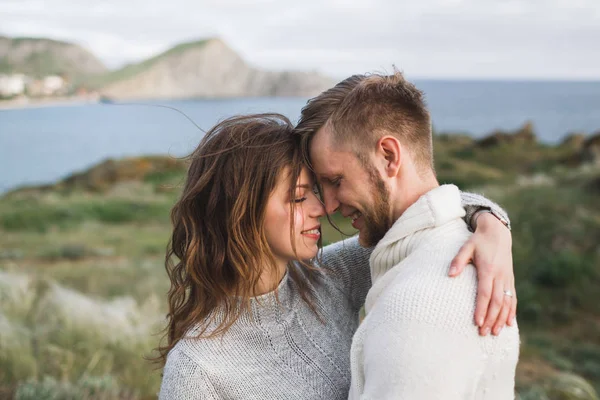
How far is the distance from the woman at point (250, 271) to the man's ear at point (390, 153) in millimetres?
384

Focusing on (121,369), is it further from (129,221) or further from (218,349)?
(129,221)

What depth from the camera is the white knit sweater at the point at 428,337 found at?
58.8 inches

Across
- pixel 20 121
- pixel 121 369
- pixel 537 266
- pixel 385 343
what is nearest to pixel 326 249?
pixel 385 343

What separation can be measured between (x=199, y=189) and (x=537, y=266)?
664 centimetres

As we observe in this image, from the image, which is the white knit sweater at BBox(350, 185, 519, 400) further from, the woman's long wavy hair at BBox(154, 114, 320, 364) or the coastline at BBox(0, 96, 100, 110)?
the coastline at BBox(0, 96, 100, 110)

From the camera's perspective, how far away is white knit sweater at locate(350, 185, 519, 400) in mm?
1493

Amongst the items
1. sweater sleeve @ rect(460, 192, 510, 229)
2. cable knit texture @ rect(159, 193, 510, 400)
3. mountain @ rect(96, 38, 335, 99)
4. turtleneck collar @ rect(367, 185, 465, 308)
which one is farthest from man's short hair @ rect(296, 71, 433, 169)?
mountain @ rect(96, 38, 335, 99)

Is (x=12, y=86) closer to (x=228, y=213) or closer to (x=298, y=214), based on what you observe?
(x=228, y=213)

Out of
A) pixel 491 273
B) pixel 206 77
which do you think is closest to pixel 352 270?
pixel 491 273

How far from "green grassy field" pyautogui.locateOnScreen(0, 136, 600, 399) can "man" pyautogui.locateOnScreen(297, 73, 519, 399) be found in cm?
98

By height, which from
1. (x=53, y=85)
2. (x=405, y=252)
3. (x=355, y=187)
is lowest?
(x=53, y=85)

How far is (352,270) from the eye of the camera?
2.71 m

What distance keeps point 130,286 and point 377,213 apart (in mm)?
6004

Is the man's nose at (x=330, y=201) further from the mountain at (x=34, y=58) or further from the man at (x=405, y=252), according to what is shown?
the mountain at (x=34, y=58)
